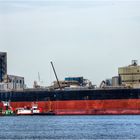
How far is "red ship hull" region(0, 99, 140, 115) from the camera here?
121125mm

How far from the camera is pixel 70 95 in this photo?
124375 mm

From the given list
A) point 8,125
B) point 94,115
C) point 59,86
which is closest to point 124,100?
point 94,115

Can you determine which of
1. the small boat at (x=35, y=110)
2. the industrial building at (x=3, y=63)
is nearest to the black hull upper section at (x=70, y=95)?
the small boat at (x=35, y=110)

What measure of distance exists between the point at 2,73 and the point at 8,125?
4159 cm

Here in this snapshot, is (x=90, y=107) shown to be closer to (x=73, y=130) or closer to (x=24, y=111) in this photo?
(x=24, y=111)

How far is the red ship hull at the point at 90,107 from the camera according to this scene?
121125mm

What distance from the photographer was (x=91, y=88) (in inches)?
5007

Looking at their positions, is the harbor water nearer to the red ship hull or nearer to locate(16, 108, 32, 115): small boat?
locate(16, 108, 32, 115): small boat

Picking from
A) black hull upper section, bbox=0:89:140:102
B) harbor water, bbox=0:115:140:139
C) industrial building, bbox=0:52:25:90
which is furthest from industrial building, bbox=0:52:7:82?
harbor water, bbox=0:115:140:139

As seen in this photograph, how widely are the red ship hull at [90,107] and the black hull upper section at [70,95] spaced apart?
1.87 ft

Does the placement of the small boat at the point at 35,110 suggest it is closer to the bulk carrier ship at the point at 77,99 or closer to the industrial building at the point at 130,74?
the bulk carrier ship at the point at 77,99

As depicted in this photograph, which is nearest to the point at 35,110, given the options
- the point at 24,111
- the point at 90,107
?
the point at 24,111

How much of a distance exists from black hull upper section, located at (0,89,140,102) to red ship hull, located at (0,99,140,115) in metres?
0.57

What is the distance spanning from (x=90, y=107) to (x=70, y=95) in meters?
3.32
